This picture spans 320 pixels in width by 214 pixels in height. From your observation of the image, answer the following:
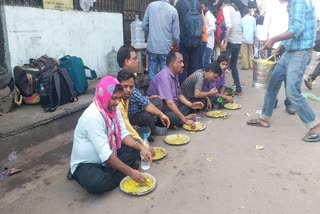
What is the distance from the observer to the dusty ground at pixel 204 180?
2.53 m

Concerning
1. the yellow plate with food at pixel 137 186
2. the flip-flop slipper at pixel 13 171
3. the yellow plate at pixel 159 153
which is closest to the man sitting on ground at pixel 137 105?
the yellow plate at pixel 159 153

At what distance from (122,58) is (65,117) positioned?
4.29ft

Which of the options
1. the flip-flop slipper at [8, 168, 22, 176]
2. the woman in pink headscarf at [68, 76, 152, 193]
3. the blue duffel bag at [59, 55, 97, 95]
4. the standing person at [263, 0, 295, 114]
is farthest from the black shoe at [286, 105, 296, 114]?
the flip-flop slipper at [8, 168, 22, 176]

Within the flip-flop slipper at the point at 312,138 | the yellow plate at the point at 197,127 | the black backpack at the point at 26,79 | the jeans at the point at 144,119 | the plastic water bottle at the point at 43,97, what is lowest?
the yellow plate at the point at 197,127

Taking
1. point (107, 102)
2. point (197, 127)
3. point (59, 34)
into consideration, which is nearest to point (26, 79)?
point (59, 34)

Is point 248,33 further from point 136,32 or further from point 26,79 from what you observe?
point 26,79

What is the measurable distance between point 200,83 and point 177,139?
1.23 meters

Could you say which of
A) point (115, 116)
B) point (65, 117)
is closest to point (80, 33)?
point (65, 117)

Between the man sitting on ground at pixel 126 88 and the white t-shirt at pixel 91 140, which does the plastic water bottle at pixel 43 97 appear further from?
the white t-shirt at pixel 91 140

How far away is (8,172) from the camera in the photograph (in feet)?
10.3

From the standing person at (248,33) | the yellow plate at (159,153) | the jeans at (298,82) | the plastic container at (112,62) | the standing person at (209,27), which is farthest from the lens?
the standing person at (248,33)

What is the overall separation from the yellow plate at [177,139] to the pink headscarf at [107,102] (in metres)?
1.15

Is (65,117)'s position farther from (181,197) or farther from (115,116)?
(181,197)

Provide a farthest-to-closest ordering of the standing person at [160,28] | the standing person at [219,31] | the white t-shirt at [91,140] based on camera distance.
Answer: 1. the standing person at [219,31]
2. the standing person at [160,28]
3. the white t-shirt at [91,140]
